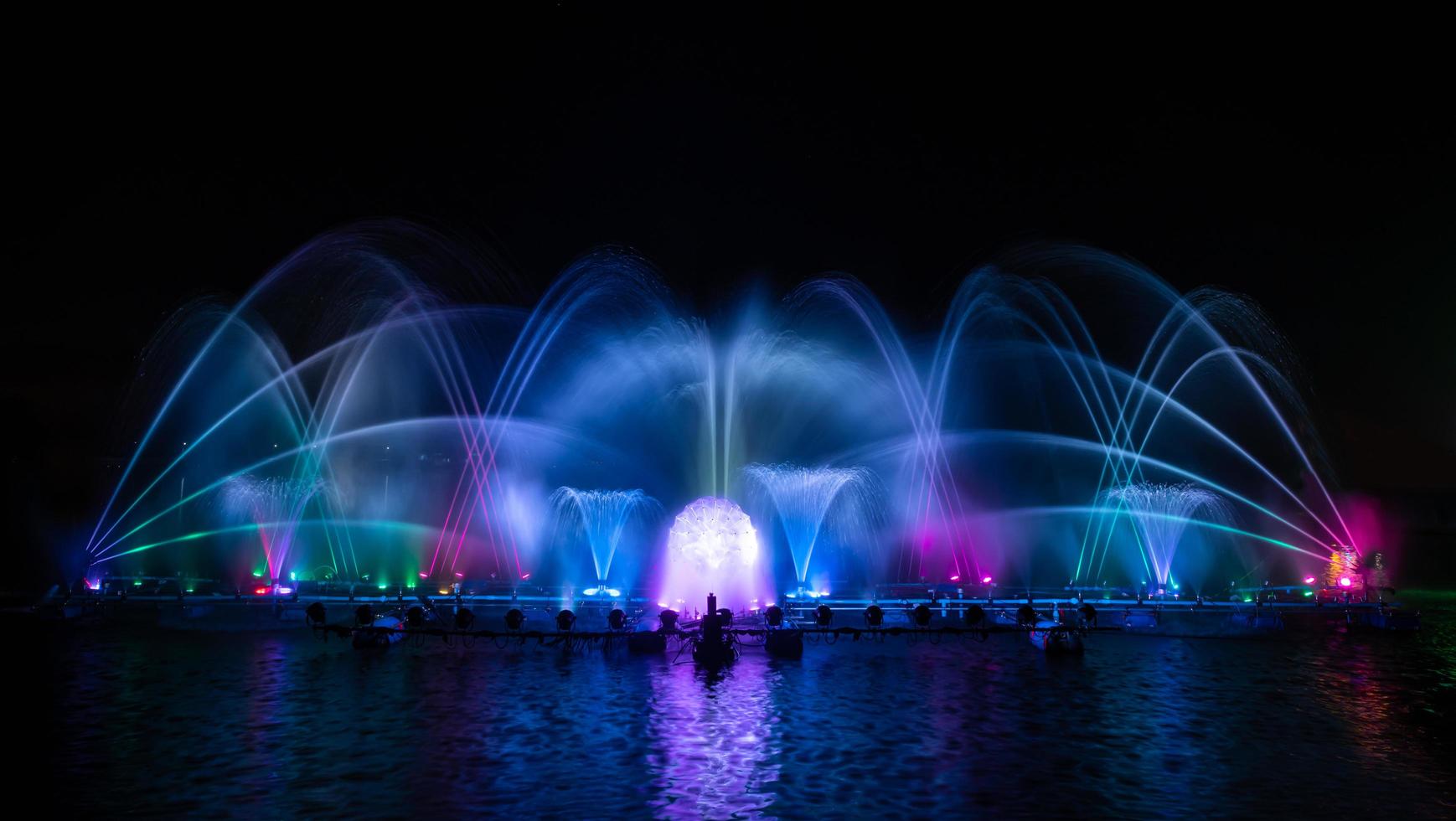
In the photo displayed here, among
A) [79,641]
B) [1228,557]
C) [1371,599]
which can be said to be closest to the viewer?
[79,641]

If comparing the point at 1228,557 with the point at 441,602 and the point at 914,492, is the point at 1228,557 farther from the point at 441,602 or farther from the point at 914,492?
the point at 441,602

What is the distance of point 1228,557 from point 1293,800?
58087 millimetres

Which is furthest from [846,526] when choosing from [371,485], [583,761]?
[583,761]

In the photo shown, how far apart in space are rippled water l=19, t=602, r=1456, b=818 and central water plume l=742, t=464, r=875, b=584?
2140 centimetres

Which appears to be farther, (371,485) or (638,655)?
(371,485)

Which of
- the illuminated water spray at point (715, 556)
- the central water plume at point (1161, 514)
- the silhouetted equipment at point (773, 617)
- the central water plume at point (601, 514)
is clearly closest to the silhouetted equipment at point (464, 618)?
the illuminated water spray at point (715, 556)

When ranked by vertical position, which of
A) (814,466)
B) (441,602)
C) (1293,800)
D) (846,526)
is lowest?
(1293,800)

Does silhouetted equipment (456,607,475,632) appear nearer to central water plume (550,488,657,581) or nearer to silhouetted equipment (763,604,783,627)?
silhouetted equipment (763,604,783,627)

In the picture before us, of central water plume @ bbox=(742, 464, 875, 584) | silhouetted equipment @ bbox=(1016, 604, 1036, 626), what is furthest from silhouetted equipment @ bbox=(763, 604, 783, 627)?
central water plume @ bbox=(742, 464, 875, 584)

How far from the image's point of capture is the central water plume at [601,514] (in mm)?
68688

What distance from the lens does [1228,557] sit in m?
69.8

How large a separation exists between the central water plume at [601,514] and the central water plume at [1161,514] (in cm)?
3483

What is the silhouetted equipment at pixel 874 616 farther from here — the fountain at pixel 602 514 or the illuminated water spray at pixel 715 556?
the fountain at pixel 602 514

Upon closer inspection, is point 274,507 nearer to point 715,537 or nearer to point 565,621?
point 565,621
